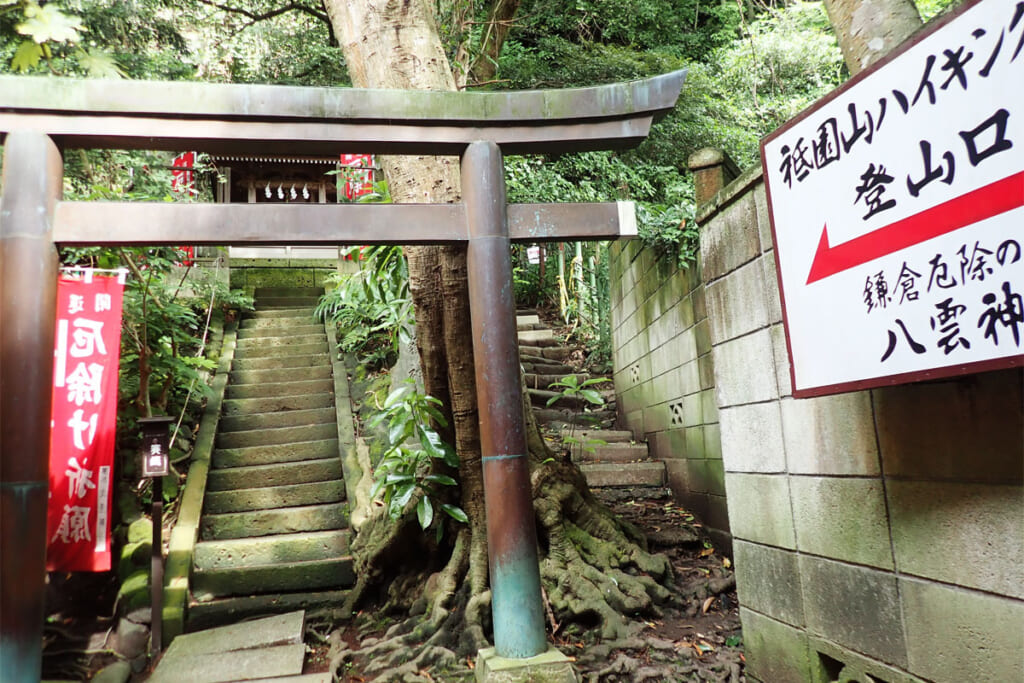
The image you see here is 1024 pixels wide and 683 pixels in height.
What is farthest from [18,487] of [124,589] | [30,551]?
[124,589]

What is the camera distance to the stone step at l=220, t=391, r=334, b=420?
9.02m

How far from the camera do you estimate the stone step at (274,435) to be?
8.27 meters

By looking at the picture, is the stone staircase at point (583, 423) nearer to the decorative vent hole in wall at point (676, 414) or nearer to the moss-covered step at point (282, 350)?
the decorative vent hole in wall at point (676, 414)

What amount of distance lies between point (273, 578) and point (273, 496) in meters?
1.35

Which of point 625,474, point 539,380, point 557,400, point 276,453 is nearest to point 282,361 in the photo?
point 276,453

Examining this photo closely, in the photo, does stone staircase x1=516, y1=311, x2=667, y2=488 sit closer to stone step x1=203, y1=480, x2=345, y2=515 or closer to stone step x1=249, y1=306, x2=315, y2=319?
stone step x1=203, y1=480, x2=345, y2=515

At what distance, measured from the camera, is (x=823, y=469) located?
2877 mm

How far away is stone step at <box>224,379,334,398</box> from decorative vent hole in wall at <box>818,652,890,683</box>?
8019mm

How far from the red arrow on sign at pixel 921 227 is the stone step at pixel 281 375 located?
28.6ft

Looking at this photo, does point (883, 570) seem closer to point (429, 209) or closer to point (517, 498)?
point (517, 498)

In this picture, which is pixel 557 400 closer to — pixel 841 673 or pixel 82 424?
pixel 82 424

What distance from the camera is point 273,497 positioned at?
7316 mm

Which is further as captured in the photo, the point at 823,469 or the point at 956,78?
the point at 823,469

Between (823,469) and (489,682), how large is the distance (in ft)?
6.54
